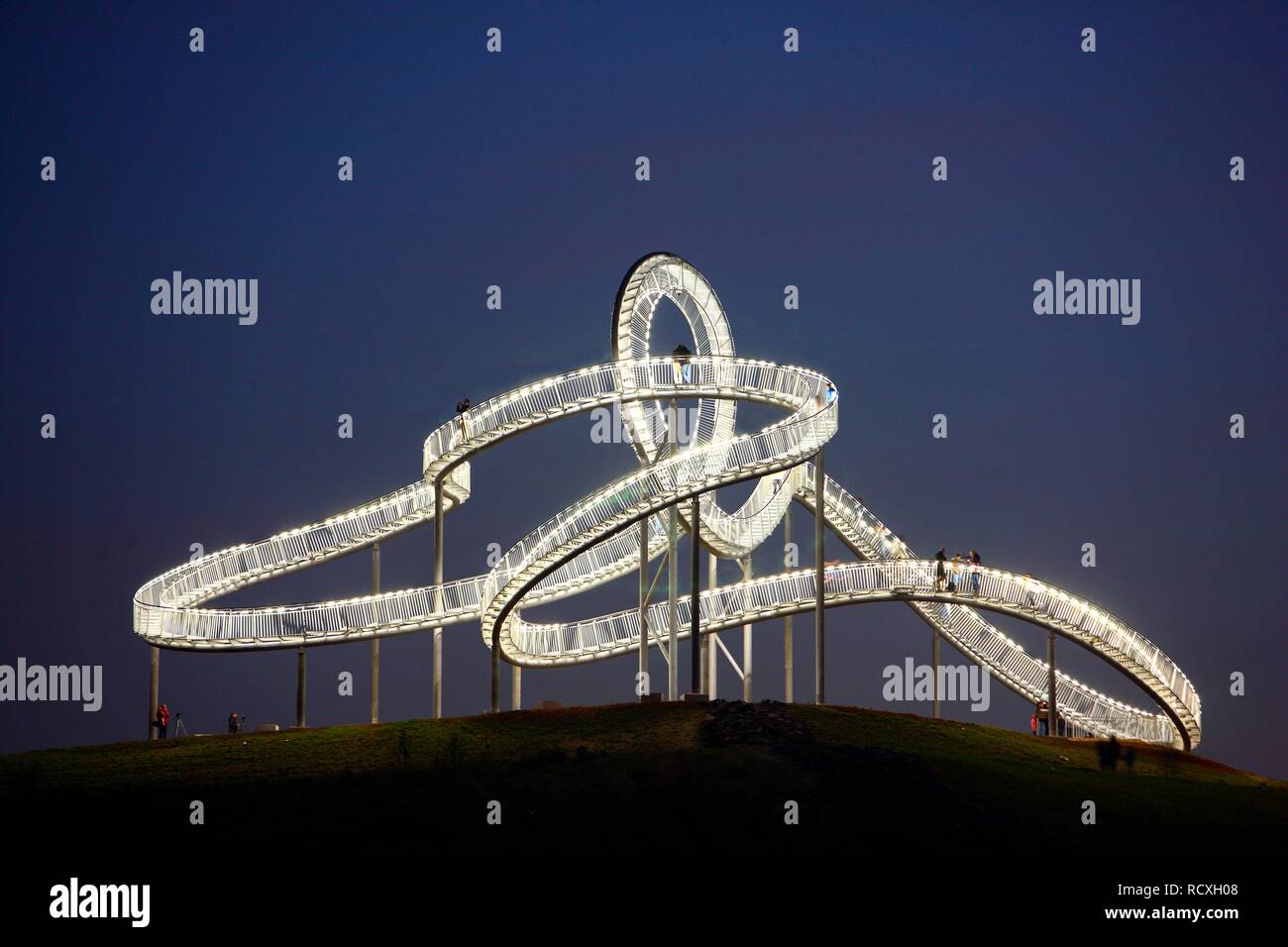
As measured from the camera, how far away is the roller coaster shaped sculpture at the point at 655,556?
46875mm

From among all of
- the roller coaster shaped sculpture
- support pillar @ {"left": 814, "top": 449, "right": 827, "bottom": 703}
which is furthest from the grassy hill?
the roller coaster shaped sculpture

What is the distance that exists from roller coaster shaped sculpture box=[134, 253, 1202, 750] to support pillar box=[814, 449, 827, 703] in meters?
0.35

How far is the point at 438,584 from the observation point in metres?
51.7

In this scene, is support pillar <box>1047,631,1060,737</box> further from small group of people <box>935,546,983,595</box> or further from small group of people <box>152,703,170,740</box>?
small group of people <box>152,703,170,740</box>

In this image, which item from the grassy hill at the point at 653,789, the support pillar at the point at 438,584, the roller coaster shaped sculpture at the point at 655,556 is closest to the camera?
the grassy hill at the point at 653,789

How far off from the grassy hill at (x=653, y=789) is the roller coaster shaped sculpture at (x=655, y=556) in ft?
18.7

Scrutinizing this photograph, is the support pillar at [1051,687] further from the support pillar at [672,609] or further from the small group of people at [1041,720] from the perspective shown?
the support pillar at [672,609]

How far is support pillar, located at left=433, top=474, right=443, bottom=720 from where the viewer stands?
168 ft

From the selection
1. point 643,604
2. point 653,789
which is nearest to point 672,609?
point 643,604

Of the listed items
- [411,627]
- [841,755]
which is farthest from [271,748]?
[841,755]

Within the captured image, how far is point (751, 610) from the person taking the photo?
5097 cm

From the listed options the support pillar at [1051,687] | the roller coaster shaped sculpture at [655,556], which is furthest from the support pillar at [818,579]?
the support pillar at [1051,687]
